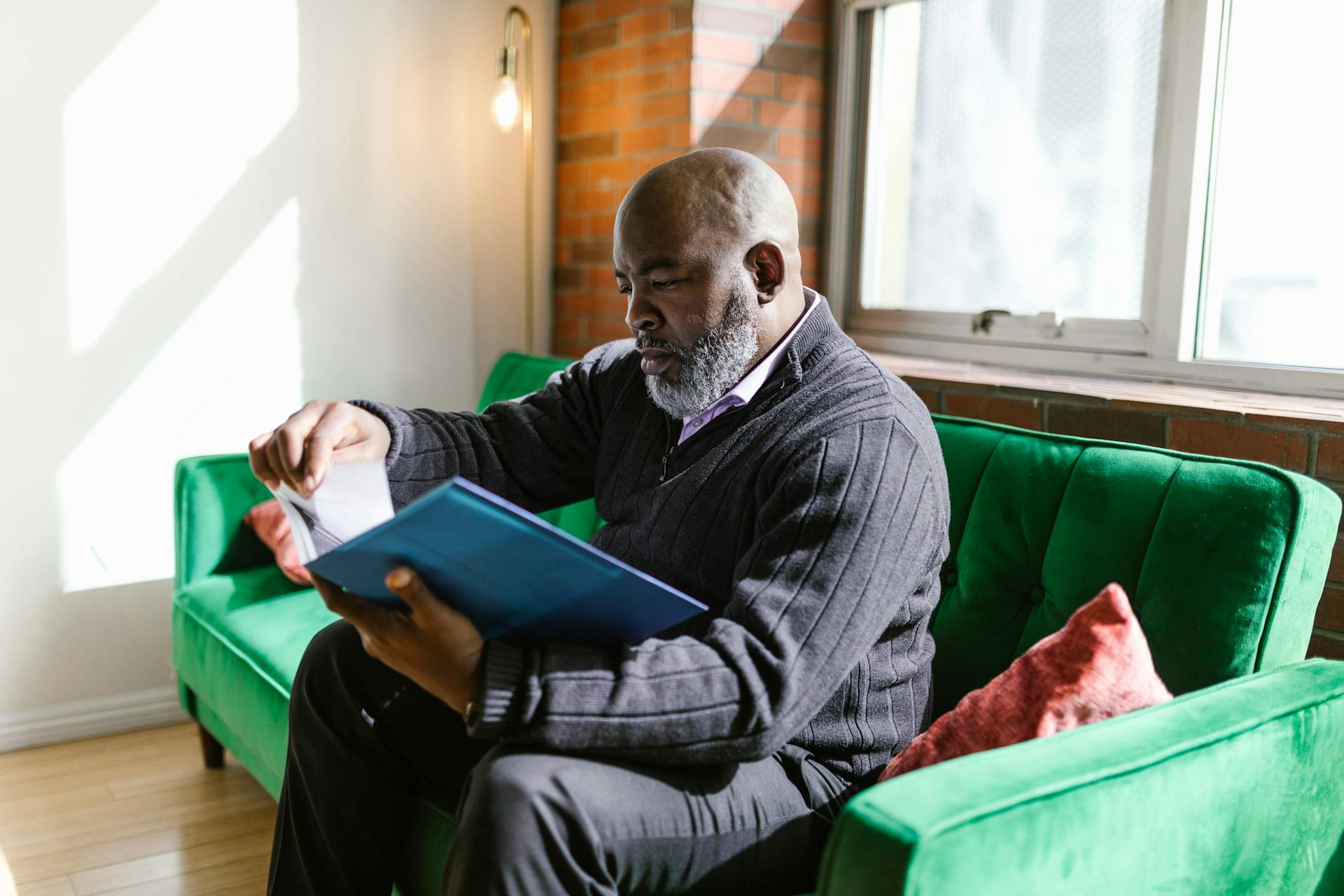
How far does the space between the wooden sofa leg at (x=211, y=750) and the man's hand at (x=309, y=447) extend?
126 centimetres

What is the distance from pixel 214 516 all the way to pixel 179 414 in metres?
0.41

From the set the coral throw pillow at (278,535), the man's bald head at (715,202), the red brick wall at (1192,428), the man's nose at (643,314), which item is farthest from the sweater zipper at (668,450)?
the coral throw pillow at (278,535)

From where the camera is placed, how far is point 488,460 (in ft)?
5.39

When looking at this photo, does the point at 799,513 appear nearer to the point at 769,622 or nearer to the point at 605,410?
the point at 769,622

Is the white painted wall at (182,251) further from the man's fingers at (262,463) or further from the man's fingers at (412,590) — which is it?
the man's fingers at (412,590)

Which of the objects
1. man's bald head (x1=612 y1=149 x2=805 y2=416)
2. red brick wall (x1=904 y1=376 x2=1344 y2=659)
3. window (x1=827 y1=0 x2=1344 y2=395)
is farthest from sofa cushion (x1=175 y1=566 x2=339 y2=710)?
window (x1=827 y1=0 x2=1344 y2=395)

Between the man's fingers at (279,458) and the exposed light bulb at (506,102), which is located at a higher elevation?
the exposed light bulb at (506,102)

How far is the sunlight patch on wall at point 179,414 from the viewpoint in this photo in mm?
2533

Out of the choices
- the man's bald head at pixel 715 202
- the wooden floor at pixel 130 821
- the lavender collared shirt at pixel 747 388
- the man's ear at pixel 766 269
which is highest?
the man's bald head at pixel 715 202

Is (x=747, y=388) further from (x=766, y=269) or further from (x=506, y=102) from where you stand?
(x=506, y=102)

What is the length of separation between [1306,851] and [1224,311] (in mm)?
1124

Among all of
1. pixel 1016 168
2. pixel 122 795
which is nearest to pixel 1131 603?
pixel 1016 168

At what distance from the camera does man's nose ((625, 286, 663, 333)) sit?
4.76 feet

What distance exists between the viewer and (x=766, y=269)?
4.72 ft
